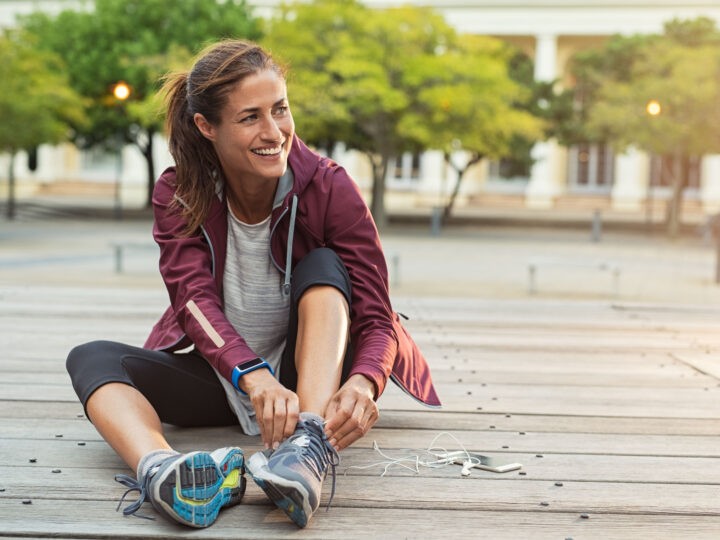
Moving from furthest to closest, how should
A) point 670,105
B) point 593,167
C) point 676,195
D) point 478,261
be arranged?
point 593,167, point 676,195, point 670,105, point 478,261

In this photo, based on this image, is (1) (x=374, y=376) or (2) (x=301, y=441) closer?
(2) (x=301, y=441)

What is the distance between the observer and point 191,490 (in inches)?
94.8

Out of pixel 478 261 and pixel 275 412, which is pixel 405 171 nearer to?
pixel 478 261

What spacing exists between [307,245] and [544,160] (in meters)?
43.1

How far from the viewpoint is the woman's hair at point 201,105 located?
2.97 meters

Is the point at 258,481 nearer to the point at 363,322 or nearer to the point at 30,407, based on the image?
the point at 363,322

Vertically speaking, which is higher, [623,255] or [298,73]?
[298,73]

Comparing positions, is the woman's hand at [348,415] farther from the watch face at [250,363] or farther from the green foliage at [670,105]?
the green foliage at [670,105]

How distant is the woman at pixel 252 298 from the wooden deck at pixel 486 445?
0.16 metres

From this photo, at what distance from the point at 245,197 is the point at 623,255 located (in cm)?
2000

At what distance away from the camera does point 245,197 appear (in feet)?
10.4

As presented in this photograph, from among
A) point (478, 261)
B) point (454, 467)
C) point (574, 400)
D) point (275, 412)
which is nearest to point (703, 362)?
point (574, 400)

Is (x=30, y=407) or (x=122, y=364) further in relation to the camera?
(x=30, y=407)

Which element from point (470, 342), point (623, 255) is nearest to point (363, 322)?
point (470, 342)
